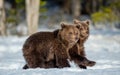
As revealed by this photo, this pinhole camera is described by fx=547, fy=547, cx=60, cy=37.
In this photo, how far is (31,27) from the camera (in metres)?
23.1

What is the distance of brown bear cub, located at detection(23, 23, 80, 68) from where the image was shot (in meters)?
12.5

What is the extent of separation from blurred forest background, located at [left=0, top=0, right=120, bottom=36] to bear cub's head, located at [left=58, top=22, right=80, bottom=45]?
10.1m

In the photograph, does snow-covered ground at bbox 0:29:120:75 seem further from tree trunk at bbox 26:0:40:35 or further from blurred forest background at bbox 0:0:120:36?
blurred forest background at bbox 0:0:120:36

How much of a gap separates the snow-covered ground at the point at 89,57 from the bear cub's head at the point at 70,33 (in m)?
0.64

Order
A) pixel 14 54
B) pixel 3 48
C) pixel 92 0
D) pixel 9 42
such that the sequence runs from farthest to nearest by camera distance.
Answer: pixel 92 0, pixel 9 42, pixel 3 48, pixel 14 54

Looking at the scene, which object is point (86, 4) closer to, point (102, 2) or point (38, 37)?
point (102, 2)

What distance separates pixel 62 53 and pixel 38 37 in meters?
0.74

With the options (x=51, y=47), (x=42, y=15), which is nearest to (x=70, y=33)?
(x=51, y=47)

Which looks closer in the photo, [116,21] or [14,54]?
[14,54]

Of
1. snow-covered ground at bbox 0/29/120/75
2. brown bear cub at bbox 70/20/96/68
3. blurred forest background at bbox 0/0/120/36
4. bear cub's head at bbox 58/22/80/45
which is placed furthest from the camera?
blurred forest background at bbox 0/0/120/36

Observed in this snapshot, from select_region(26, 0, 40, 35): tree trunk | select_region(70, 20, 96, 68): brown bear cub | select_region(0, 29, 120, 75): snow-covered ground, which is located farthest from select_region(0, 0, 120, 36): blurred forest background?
select_region(70, 20, 96, 68): brown bear cub

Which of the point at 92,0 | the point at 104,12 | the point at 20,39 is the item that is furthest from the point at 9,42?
the point at 92,0

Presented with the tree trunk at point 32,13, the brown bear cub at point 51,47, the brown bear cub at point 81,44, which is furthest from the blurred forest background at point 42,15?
the brown bear cub at point 51,47

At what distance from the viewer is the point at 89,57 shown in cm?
1784
